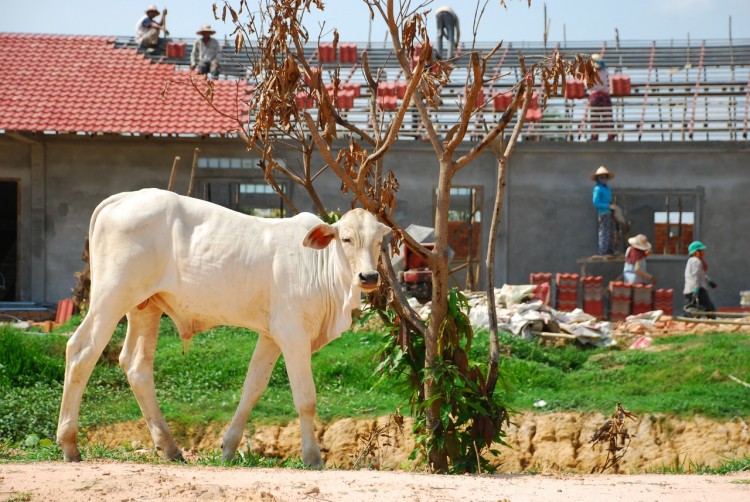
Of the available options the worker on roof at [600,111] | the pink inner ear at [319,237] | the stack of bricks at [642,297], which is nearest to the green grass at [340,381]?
the pink inner ear at [319,237]

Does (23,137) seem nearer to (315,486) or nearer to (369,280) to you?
(369,280)

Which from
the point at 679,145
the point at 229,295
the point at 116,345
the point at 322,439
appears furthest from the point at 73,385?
A: the point at 679,145

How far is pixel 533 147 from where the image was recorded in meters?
22.3

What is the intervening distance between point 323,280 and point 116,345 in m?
6.48

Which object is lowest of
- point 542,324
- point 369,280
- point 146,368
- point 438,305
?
point 542,324

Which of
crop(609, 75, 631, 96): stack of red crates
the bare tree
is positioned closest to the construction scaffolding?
crop(609, 75, 631, 96): stack of red crates

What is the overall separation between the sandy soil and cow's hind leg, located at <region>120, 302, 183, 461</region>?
40.9 inches

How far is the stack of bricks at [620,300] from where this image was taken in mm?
20359

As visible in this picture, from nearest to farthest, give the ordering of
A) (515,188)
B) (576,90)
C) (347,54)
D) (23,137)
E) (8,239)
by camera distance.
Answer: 1. (23,137)
2. (515,188)
3. (576,90)
4. (8,239)
5. (347,54)

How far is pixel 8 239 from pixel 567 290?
43.0 ft

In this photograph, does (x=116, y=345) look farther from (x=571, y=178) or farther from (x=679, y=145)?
(x=679, y=145)

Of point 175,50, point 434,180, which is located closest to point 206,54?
point 175,50

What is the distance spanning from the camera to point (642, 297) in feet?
66.7

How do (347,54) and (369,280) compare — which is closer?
(369,280)
